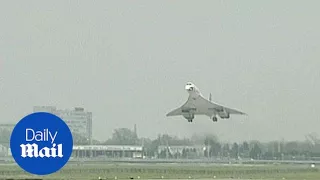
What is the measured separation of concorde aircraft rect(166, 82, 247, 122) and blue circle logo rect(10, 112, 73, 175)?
58.7m

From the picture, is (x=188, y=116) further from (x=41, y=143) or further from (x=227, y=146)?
(x=41, y=143)

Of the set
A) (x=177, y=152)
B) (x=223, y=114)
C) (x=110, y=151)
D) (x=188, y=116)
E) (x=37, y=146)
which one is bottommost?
(x=37, y=146)

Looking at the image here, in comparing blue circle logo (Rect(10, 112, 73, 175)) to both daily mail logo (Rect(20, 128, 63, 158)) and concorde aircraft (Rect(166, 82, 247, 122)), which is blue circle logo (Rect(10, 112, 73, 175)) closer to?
daily mail logo (Rect(20, 128, 63, 158))

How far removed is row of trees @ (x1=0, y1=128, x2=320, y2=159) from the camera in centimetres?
9019

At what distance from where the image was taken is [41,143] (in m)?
13.6

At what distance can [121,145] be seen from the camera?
427 feet

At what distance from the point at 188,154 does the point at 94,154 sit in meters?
26.8

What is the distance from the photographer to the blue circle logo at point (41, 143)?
1355 cm

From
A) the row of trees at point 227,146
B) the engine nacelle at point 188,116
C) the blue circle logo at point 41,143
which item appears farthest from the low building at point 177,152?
the blue circle logo at point 41,143

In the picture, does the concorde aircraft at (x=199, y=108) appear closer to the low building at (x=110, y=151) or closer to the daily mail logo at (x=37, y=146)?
the low building at (x=110, y=151)

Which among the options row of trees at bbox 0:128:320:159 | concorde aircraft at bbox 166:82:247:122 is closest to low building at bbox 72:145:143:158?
row of trees at bbox 0:128:320:159

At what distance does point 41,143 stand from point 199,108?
60.9 meters

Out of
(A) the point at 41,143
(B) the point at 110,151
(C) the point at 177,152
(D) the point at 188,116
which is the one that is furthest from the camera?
(B) the point at 110,151

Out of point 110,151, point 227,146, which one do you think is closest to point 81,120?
point 110,151
